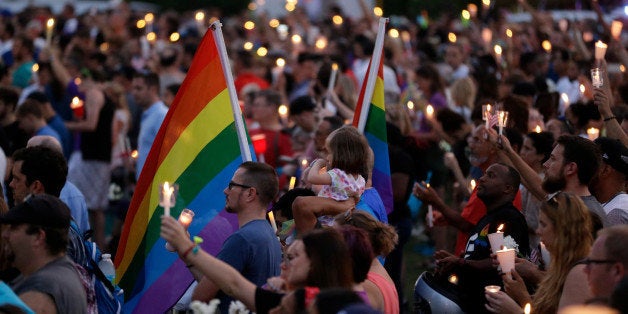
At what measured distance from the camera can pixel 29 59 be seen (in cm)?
1608

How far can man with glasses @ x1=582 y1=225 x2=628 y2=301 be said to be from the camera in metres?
4.66

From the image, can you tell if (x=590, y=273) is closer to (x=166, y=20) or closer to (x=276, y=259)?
(x=276, y=259)

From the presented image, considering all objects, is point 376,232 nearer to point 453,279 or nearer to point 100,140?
point 453,279

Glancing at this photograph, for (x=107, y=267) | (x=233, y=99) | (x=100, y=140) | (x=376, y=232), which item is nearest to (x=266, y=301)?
(x=376, y=232)

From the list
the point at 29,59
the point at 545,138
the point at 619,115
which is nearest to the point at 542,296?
the point at 545,138

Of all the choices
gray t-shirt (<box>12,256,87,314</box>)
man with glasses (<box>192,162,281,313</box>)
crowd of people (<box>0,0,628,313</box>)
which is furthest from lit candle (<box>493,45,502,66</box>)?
gray t-shirt (<box>12,256,87,314</box>)

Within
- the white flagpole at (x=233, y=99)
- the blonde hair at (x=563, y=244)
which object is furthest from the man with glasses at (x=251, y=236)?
the blonde hair at (x=563, y=244)

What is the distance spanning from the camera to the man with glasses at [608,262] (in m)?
4.66

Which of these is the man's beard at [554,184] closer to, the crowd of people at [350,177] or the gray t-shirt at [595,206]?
the crowd of people at [350,177]

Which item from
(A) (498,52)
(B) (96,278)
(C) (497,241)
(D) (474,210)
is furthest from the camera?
(A) (498,52)

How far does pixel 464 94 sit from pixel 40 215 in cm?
760

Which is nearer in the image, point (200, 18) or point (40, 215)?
point (40, 215)

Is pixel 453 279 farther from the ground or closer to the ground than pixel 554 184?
closer to the ground

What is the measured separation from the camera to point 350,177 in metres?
6.84
